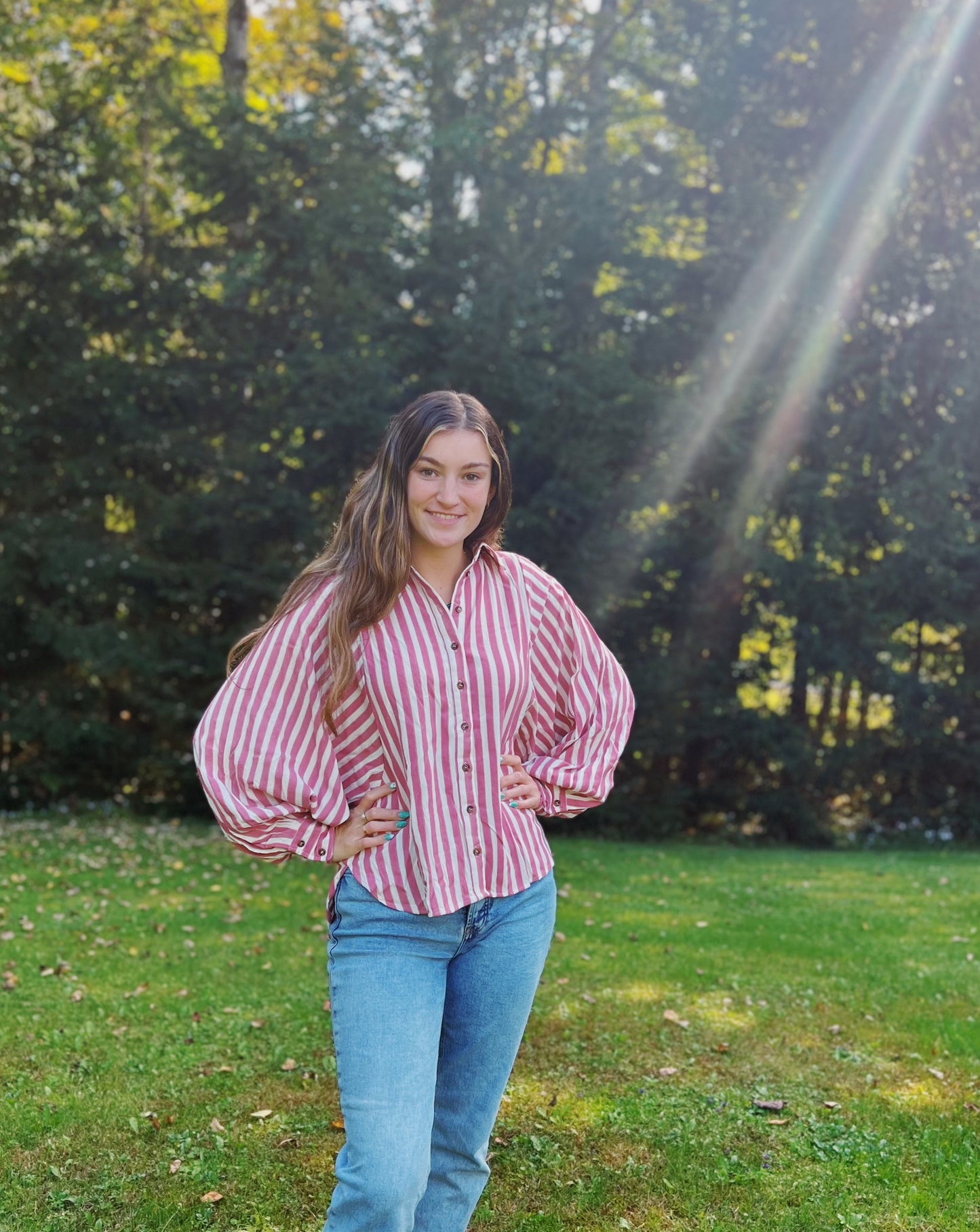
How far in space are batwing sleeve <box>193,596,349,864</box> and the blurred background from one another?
9.84 metres

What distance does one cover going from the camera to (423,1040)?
7.93 ft

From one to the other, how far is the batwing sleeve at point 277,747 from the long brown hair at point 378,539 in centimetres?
5

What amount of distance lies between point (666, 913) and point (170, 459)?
8.49 metres

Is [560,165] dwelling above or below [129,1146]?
above

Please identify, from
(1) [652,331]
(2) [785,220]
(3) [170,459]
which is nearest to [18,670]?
(3) [170,459]

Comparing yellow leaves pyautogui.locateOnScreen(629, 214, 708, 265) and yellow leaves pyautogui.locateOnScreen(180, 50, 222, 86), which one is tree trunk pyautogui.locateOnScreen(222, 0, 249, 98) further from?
yellow leaves pyautogui.locateOnScreen(629, 214, 708, 265)

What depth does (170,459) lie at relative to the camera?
13.7m

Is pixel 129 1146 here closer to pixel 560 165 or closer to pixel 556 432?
pixel 556 432

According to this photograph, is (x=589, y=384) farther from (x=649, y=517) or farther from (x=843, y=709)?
(x=843, y=709)

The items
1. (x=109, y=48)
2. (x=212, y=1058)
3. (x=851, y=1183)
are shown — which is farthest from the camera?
(x=109, y=48)

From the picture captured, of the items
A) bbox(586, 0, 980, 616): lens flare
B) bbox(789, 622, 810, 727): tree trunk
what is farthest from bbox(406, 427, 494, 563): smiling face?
bbox(789, 622, 810, 727): tree trunk

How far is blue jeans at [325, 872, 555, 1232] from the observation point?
7.59 ft

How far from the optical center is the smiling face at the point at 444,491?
270cm

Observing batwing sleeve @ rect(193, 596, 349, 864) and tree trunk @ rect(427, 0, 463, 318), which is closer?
batwing sleeve @ rect(193, 596, 349, 864)
